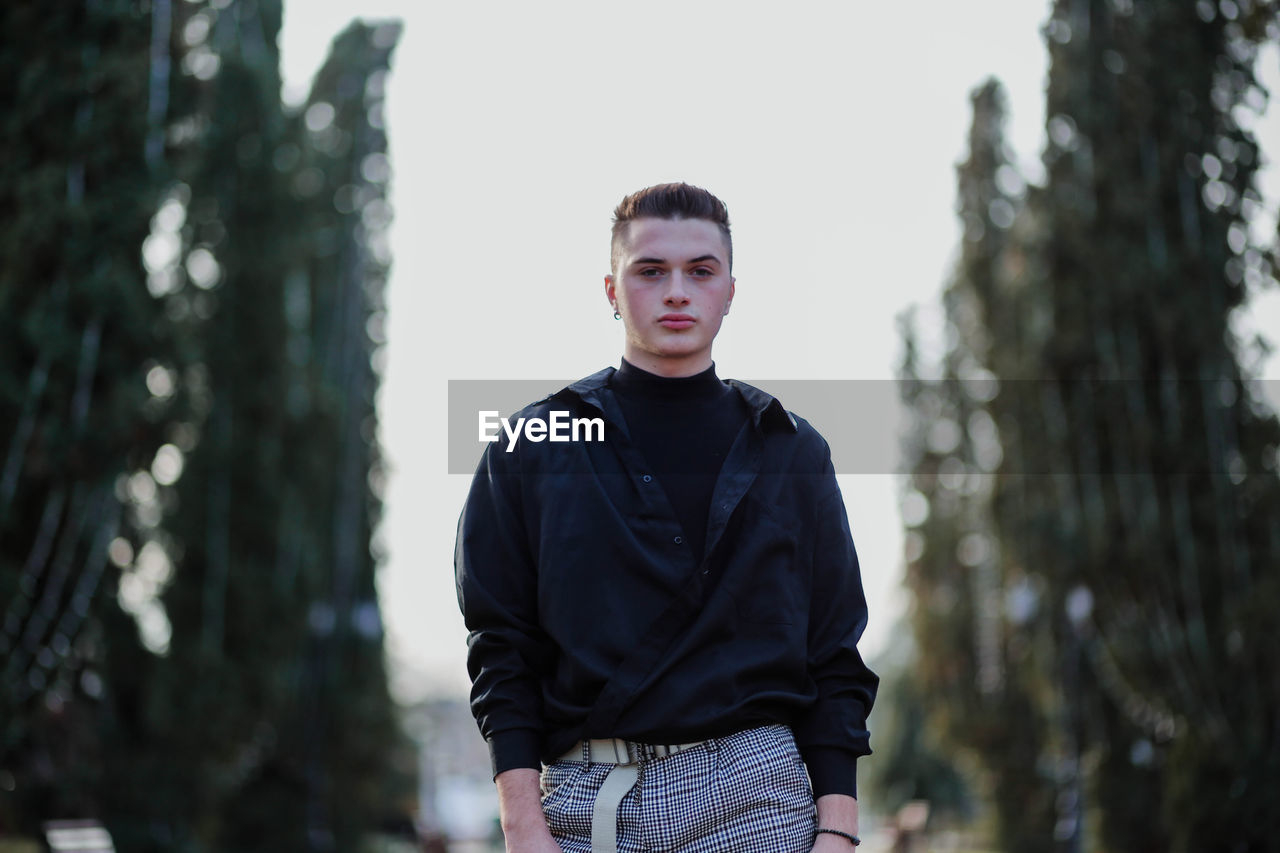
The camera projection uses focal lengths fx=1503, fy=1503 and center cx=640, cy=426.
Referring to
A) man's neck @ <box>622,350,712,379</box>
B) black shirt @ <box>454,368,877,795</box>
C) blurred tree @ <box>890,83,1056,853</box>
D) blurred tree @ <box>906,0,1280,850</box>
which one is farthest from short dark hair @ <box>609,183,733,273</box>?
blurred tree @ <box>890,83,1056,853</box>

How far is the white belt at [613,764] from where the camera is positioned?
209 centimetres

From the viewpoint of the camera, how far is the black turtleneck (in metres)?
2.25

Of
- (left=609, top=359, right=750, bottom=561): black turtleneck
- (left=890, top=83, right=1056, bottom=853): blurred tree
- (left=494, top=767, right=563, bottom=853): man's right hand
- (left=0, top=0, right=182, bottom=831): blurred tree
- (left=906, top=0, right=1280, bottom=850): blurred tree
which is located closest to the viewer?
(left=494, top=767, right=563, bottom=853): man's right hand

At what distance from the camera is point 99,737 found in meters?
11.9

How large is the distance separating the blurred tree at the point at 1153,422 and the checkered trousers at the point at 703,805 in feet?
29.2

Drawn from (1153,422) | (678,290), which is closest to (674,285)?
(678,290)

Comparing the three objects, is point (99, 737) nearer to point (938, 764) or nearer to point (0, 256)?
point (0, 256)

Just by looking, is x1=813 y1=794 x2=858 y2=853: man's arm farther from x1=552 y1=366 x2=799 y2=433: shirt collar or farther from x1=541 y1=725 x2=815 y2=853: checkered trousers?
x1=552 y1=366 x2=799 y2=433: shirt collar

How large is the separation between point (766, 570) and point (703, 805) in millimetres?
347

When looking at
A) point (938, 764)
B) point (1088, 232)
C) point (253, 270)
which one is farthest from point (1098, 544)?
point (938, 764)

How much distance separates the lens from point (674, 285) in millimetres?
2258

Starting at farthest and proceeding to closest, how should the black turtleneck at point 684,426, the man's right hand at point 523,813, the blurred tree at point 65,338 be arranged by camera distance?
the blurred tree at point 65,338
the black turtleneck at point 684,426
the man's right hand at point 523,813

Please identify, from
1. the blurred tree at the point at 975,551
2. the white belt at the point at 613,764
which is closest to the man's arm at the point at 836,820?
the white belt at the point at 613,764

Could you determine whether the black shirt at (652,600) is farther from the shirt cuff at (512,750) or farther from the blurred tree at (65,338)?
Result: the blurred tree at (65,338)
